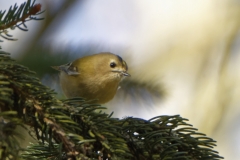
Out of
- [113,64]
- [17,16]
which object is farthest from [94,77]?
[17,16]

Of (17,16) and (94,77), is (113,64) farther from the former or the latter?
(17,16)

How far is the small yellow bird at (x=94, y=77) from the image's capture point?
9.48 feet

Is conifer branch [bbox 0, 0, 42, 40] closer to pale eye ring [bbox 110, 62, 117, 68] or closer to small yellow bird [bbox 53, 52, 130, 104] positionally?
small yellow bird [bbox 53, 52, 130, 104]

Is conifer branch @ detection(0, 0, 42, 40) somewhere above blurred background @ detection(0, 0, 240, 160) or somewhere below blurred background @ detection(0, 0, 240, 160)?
below

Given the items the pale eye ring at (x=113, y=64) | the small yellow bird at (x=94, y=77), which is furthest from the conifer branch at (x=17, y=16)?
the pale eye ring at (x=113, y=64)

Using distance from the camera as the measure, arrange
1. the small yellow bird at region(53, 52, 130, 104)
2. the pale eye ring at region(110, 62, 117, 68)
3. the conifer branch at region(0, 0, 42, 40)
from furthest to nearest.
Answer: the pale eye ring at region(110, 62, 117, 68), the small yellow bird at region(53, 52, 130, 104), the conifer branch at region(0, 0, 42, 40)

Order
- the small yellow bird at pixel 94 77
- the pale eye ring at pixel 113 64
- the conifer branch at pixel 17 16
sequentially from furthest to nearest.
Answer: the pale eye ring at pixel 113 64 < the small yellow bird at pixel 94 77 < the conifer branch at pixel 17 16

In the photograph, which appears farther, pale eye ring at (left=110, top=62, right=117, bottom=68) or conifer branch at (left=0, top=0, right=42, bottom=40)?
pale eye ring at (left=110, top=62, right=117, bottom=68)

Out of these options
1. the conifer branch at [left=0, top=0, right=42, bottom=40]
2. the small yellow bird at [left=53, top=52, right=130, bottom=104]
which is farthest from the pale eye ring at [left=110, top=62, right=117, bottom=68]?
the conifer branch at [left=0, top=0, right=42, bottom=40]

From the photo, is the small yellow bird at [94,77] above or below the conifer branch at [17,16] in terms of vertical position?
above

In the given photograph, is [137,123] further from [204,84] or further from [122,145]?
[204,84]

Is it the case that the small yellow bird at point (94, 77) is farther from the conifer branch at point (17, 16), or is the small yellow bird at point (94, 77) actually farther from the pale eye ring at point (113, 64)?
the conifer branch at point (17, 16)

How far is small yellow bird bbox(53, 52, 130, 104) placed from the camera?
9.48ft

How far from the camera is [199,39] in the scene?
5.42 m
